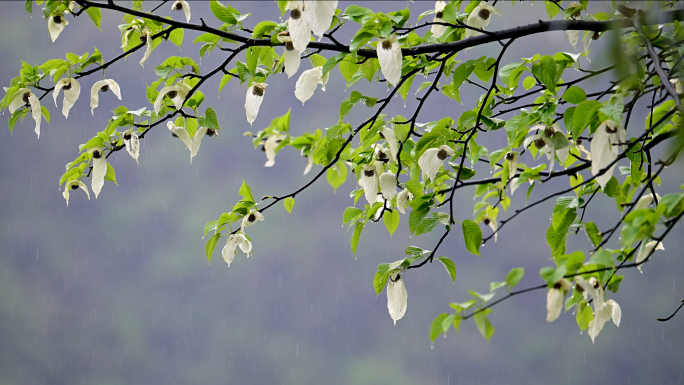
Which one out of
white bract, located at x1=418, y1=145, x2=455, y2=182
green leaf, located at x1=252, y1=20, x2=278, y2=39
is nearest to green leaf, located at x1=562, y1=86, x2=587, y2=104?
white bract, located at x1=418, y1=145, x2=455, y2=182

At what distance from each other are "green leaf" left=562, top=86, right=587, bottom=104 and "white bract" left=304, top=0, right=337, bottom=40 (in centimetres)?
35

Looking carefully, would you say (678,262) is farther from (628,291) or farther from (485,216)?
(485,216)

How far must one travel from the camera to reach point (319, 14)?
23.1 inches

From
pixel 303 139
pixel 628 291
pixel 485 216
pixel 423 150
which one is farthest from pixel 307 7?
pixel 628 291

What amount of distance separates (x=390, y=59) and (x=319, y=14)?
0.13 metres

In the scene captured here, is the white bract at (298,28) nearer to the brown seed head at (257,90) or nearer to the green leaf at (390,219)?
the brown seed head at (257,90)

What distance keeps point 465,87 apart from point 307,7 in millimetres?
3670

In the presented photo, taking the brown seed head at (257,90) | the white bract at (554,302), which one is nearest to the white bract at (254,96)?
the brown seed head at (257,90)

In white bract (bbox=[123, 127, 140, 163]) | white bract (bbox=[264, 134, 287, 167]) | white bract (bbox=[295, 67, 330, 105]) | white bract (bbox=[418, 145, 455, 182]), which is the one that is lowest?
white bract (bbox=[264, 134, 287, 167])

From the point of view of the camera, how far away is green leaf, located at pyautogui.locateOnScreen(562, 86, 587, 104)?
2.38ft

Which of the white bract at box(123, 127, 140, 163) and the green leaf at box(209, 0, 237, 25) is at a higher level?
the green leaf at box(209, 0, 237, 25)

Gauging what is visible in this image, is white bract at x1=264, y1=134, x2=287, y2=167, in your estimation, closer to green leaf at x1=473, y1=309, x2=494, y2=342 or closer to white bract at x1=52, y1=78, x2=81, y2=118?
green leaf at x1=473, y1=309, x2=494, y2=342

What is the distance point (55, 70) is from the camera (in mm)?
837

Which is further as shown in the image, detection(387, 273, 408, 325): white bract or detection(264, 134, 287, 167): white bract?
detection(387, 273, 408, 325): white bract
